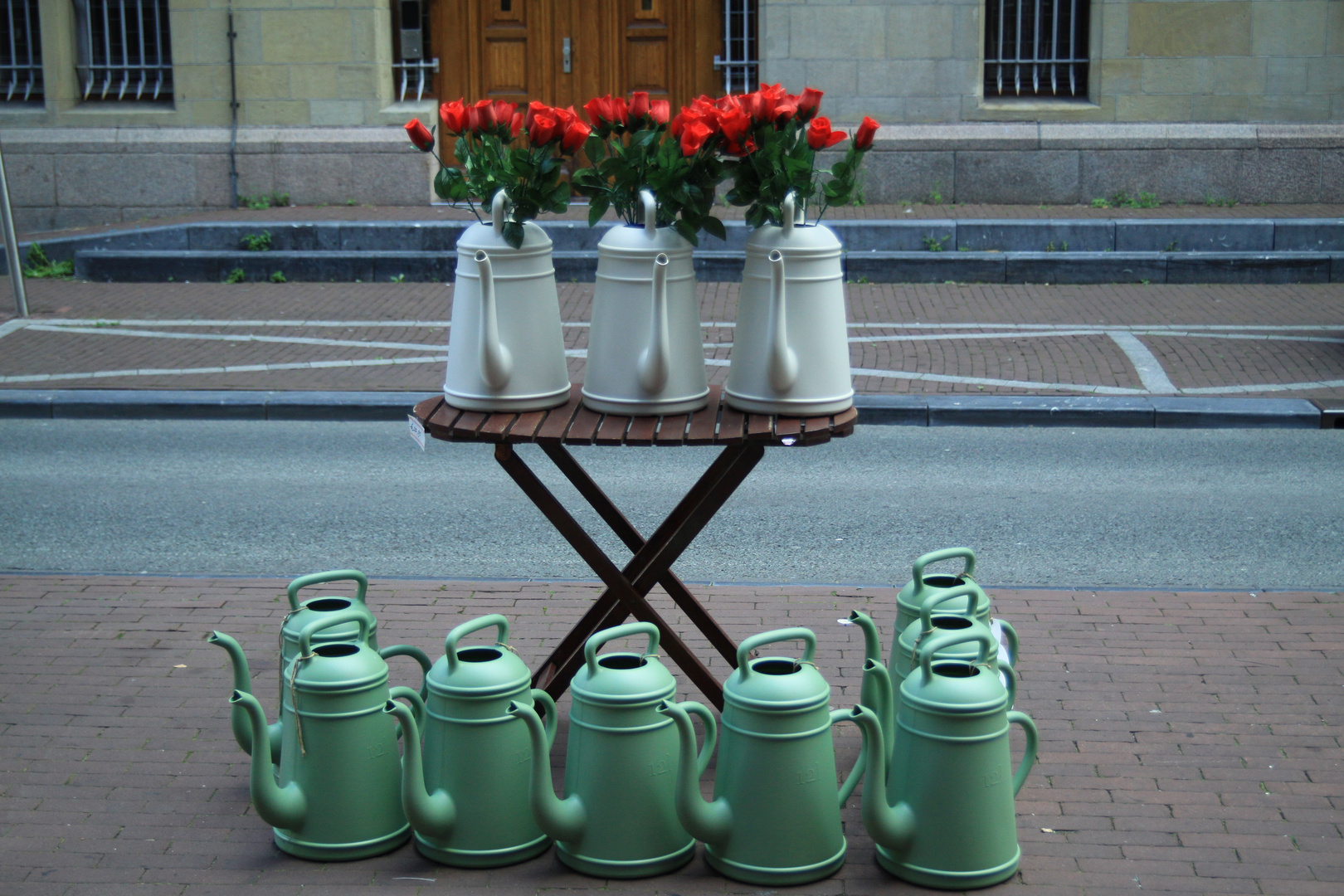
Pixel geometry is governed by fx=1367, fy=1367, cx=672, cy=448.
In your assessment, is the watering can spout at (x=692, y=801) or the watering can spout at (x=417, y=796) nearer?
the watering can spout at (x=692, y=801)

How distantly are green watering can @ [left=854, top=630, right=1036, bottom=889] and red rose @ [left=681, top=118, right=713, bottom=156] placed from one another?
1486 mm

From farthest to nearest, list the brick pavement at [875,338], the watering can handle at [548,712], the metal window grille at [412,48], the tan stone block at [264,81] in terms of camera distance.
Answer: the metal window grille at [412,48] < the tan stone block at [264,81] < the brick pavement at [875,338] < the watering can handle at [548,712]

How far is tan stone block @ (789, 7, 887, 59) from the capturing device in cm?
1589

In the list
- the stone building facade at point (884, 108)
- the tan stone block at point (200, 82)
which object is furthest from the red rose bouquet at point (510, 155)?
the tan stone block at point (200, 82)

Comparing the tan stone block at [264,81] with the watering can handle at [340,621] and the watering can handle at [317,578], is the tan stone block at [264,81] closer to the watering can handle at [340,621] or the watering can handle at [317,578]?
the watering can handle at [317,578]

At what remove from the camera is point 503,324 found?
12.9ft

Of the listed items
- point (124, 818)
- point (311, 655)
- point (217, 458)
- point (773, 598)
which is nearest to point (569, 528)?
point (311, 655)

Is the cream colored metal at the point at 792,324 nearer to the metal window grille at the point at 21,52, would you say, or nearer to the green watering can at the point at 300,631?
the green watering can at the point at 300,631

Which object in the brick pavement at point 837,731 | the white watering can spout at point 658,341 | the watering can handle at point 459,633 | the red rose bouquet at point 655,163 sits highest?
the red rose bouquet at point 655,163

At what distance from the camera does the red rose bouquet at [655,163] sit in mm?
3834

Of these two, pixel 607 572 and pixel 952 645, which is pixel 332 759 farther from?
pixel 952 645

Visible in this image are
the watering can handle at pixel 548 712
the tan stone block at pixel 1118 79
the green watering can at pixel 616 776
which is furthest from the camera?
the tan stone block at pixel 1118 79

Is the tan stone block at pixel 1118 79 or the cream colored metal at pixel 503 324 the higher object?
the tan stone block at pixel 1118 79

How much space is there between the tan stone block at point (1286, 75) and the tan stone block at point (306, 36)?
35.4ft
